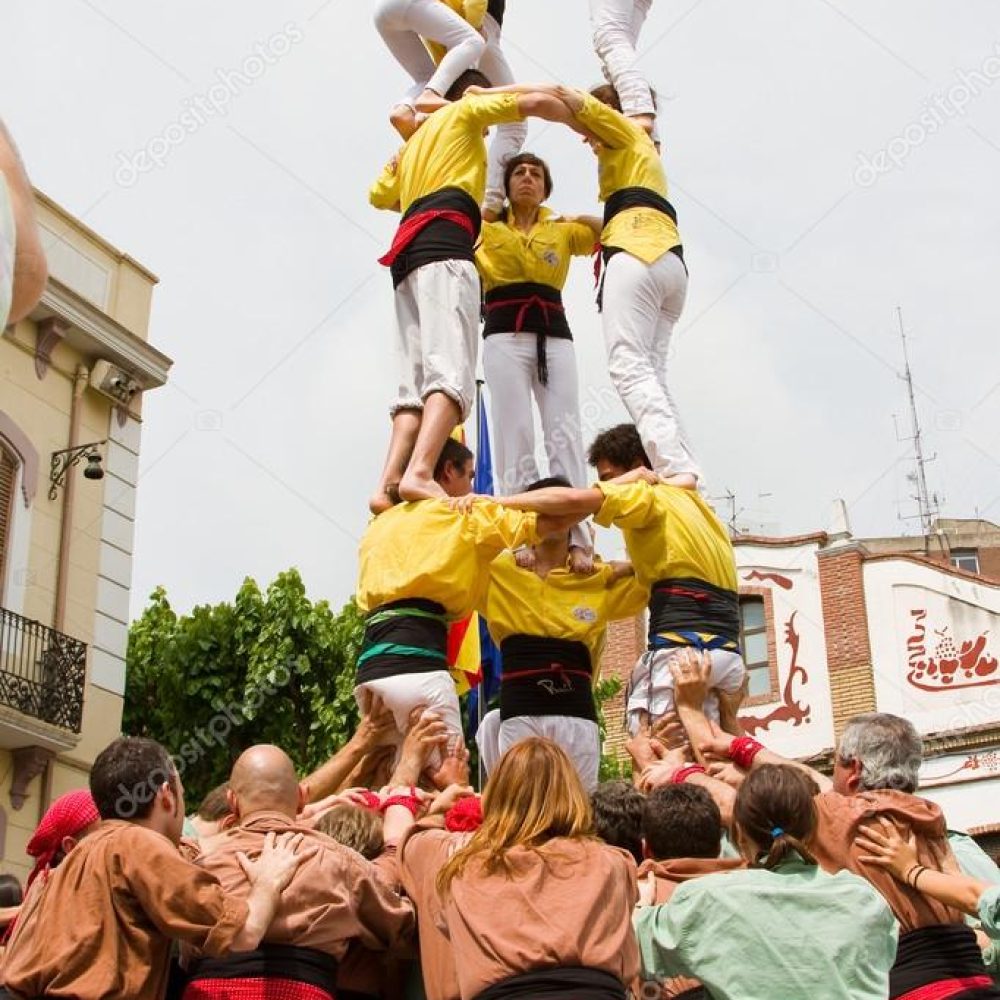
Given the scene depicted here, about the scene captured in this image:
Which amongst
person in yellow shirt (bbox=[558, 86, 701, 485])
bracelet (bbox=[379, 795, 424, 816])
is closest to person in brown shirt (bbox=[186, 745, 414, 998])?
bracelet (bbox=[379, 795, 424, 816])

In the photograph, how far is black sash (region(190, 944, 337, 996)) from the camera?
13.7 feet

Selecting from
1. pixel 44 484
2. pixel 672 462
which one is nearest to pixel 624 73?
pixel 672 462

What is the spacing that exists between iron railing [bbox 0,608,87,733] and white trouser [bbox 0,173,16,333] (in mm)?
13745

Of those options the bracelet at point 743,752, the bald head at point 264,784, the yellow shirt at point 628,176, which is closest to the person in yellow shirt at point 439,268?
the yellow shirt at point 628,176

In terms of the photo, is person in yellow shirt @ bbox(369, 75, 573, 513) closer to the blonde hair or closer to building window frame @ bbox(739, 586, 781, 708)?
the blonde hair

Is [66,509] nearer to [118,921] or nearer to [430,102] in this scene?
[430,102]

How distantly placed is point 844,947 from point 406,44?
246 inches

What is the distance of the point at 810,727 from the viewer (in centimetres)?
2245

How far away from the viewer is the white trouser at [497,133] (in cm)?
850

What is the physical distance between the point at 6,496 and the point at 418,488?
10731mm

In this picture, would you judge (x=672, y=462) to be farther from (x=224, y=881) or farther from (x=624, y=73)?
(x=224, y=881)

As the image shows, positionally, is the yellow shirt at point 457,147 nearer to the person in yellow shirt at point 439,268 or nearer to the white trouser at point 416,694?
the person in yellow shirt at point 439,268

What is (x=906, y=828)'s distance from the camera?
4.50m

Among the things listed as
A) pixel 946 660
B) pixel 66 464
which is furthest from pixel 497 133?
pixel 946 660
